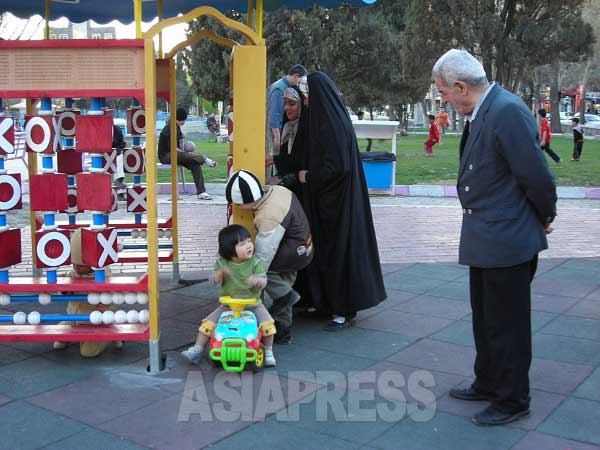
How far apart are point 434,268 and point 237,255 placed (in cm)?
355

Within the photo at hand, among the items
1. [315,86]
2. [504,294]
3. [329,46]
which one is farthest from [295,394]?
[329,46]

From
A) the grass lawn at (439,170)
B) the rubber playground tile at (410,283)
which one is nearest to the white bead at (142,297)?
the rubber playground tile at (410,283)

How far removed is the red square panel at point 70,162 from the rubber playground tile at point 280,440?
9.81ft

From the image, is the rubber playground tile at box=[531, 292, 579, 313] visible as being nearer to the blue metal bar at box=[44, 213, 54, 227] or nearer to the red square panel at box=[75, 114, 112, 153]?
the red square panel at box=[75, 114, 112, 153]

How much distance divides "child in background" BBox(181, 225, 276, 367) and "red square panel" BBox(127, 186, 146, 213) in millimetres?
2289

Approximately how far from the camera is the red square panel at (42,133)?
14.8 feet

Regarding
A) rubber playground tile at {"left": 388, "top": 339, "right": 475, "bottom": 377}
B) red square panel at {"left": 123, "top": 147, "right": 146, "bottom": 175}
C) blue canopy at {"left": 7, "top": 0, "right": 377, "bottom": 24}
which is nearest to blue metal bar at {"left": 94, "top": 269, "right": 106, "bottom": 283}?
rubber playground tile at {"left": 388, "top": 339, "right": 475, "bottom": 377}

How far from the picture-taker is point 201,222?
37.2 ft

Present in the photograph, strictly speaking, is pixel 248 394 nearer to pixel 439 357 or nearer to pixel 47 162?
pixel 439 357

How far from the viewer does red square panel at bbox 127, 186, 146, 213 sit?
270 inches

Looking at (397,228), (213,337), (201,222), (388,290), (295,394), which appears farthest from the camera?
(201,222)

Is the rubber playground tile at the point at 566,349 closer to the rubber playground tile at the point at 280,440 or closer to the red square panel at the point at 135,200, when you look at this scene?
the rubber playground tile at the point at 280,440

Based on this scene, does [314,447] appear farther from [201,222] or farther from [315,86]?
[201,222]

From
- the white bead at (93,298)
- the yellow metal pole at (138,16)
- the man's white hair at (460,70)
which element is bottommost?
the white bead at (93,298)
